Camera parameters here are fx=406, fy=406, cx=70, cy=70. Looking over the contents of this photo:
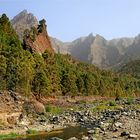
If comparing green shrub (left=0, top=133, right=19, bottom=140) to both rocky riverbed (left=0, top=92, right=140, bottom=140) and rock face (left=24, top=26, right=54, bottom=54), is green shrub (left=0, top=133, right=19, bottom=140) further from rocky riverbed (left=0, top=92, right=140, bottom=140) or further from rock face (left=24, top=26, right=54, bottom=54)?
rock face (left=24, top=26, right=54, bottom=54)

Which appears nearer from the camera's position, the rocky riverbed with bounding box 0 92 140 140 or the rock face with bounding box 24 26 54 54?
the rocky riverbed with bounding box 0 92 140 140

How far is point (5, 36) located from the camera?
12112cm

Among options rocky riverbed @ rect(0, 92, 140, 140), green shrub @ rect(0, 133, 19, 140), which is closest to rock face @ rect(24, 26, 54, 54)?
rocky riverbed @ rect(0, 92, 140, 140)

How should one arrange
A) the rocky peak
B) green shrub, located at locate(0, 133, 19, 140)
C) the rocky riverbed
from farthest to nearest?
the rocky peak
green shrub, located at locate(0, 133, 19, 140)
the rocky riverbed

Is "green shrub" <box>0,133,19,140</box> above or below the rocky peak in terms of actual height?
below

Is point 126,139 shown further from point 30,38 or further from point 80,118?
point 30,38

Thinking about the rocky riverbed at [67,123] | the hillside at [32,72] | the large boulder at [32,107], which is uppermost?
the hillside at [32,72]

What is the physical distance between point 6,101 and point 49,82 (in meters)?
67.7

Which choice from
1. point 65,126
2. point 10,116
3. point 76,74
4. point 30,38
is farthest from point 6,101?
point 76,74

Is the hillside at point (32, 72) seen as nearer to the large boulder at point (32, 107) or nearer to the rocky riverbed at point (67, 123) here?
the large boulder at point (32, 107)

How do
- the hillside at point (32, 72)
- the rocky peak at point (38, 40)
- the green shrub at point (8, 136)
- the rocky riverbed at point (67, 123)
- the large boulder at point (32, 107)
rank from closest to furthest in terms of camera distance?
the rocky riverbed at point (67, 123), the green shrub at point (8, 136), the large boulder at point (32, 107), the hillside at point (32, 72), the rocky peak at point (38, 40)

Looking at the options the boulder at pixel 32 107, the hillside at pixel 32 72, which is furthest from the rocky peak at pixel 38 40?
the boulder at pixel 32 107

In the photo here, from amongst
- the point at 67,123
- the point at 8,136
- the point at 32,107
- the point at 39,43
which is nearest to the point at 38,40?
the point at 39,43

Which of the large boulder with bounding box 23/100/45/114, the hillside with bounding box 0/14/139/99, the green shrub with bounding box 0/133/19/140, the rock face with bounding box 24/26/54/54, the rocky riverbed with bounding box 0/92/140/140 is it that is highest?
the rock face with bounding box 24/26/54/54
